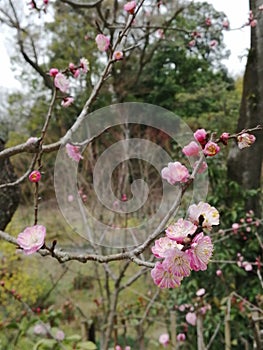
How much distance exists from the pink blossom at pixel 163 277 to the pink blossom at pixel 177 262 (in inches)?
0.5

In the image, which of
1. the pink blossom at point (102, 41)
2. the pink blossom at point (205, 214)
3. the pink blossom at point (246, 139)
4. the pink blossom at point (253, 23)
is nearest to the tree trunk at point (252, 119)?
the pink blossom at point (253, 23)

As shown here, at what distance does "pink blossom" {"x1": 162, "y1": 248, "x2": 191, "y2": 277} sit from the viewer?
46 centimetres

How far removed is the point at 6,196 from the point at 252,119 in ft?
4.14

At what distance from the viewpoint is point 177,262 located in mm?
475

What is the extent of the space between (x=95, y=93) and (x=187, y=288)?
163cm

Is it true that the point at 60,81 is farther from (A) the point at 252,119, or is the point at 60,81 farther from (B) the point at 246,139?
(A) the point at 252,119

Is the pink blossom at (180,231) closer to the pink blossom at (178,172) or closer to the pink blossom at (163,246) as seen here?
the pink blossom at (163,246)

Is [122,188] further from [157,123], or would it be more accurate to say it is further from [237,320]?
[157,123]

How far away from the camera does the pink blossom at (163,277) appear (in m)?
0.49

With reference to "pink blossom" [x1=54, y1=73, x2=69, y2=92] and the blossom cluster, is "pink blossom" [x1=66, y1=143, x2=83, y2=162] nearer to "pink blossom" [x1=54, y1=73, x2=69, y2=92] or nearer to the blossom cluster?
"pink blossom" [x1=54, y1=73, x2=69, y2=92]

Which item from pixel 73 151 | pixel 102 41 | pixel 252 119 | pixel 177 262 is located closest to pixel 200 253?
pixel 177 262

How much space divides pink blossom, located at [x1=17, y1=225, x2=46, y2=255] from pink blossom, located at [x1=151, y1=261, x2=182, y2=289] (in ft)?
0.53

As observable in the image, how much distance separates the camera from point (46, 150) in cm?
83

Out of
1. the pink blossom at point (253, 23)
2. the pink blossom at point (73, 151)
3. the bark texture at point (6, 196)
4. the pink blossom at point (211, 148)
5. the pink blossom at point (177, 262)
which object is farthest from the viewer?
the pink blossom at point (253, 23)
